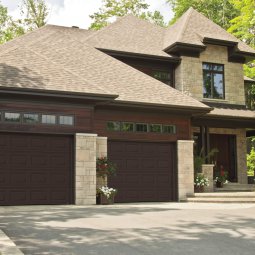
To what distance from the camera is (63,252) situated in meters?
6.70

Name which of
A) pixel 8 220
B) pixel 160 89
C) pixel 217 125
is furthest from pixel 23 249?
pixel 217 125

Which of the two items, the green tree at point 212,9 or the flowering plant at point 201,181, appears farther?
the green tree at point 212,9

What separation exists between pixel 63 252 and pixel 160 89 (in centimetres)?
1339

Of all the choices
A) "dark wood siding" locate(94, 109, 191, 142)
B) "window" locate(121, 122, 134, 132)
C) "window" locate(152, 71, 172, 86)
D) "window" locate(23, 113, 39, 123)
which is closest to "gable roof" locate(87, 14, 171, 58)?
"window" locate(152, 71, 172, 86)

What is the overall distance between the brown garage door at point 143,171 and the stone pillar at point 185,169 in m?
0.27

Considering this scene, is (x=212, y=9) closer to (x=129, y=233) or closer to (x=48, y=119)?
(x=48, y=119)

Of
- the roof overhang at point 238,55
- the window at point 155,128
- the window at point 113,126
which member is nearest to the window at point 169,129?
the window at point 155,128

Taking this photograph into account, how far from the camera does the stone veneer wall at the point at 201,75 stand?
22.7 m

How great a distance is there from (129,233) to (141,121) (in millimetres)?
9909

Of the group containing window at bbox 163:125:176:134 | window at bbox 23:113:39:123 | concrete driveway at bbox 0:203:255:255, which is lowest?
concrete driveway at bbox 0:203:255:255

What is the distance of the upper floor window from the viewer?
23.3 meters

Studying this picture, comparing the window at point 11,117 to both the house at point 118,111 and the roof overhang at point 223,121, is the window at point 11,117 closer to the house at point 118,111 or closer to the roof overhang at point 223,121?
the house at point 118,111

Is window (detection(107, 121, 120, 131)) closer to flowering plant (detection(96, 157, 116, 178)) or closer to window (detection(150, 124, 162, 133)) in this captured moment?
flowering plant (detection(96, 157, 116, 178))

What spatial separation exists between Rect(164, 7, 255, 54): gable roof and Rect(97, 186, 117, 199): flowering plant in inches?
382
